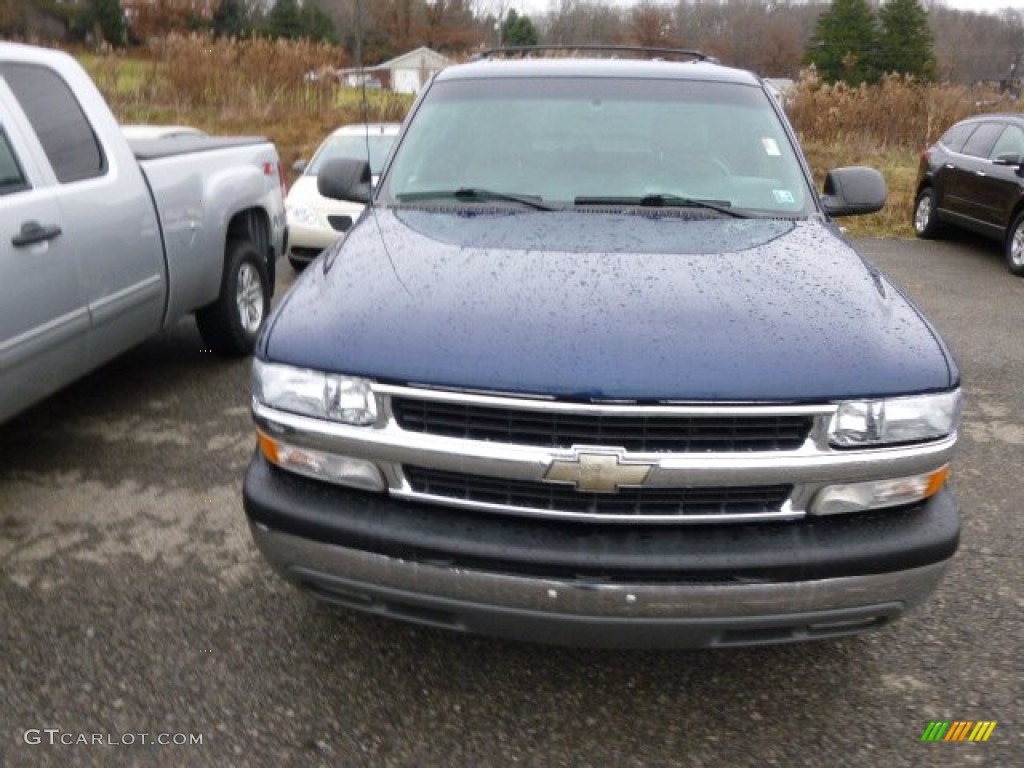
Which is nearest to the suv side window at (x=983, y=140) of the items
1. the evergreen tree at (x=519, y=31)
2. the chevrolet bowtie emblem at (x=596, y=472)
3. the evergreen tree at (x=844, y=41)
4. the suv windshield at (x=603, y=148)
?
the suv windshield at (x=603, y=148)

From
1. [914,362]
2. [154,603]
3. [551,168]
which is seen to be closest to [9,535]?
[154,603]

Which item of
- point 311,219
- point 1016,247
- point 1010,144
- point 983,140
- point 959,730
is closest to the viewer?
point 959,730

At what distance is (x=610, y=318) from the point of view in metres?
2.31

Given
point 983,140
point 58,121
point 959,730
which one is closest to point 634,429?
point 959,730

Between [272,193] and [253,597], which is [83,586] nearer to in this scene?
[253,597]

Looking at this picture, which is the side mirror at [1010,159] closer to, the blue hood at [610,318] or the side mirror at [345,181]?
the blue hood at [610,318]

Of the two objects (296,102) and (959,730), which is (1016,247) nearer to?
(959,730)

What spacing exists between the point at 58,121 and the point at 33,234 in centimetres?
85

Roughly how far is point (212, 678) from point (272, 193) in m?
3.92

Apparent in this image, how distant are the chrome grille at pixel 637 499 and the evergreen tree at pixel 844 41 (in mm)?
50514

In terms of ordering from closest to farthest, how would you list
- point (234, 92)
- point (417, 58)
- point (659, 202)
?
point (659, 202) < point (234, 92) < point (417, 58)

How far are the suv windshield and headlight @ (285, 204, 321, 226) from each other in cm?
425

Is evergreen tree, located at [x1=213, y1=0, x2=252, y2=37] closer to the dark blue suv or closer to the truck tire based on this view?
the truck tire

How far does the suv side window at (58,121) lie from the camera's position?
12.3 feet
